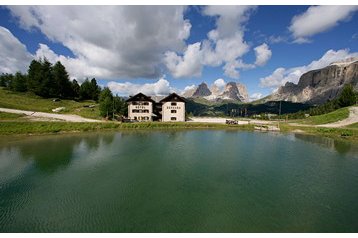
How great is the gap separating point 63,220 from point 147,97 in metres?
64.5

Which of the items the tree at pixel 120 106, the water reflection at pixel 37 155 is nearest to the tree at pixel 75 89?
the tree at pixel 120 106

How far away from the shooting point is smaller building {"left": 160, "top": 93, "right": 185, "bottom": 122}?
254 feet

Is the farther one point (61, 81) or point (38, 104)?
point (61, 81)

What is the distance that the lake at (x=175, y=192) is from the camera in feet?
42.3

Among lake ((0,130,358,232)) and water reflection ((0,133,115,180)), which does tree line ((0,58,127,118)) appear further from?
lake ((0,130,358,232))

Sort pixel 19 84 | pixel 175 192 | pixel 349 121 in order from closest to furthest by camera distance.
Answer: pixel 175 192 → pixel 349 121 → pixel 19 84

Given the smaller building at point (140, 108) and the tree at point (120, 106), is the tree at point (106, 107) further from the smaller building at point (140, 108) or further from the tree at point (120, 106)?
the smaller building at point (140, 108)

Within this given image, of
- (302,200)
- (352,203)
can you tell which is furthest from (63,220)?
Answer: (352,203)

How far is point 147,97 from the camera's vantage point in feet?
249

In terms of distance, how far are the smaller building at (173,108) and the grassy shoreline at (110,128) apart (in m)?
12.8

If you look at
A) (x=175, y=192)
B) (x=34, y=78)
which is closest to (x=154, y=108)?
(x=34, y=78)

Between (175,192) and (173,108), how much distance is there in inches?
2413

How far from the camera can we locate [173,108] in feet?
255

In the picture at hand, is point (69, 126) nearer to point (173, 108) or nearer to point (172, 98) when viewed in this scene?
point (173, 108)
